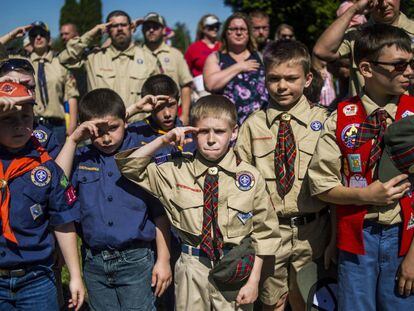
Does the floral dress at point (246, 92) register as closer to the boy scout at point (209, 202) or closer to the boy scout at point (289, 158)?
the boy scout at point (289, 158)

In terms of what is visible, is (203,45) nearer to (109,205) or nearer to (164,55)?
(164,55)

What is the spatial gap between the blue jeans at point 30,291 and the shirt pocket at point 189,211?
86cm

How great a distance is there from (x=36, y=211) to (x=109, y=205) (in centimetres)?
50

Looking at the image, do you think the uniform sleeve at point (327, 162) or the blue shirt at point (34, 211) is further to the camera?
the uniform sleeve at point (327, 162)

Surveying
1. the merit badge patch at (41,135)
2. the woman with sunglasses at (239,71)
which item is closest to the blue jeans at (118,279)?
the merit badge patch at (41,135)

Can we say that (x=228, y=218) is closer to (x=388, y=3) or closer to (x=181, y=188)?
(x=181, y=188)

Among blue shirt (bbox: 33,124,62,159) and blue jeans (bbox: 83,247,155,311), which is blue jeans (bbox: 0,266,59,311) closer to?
blue jeans (bbox: 83,247,155,311)

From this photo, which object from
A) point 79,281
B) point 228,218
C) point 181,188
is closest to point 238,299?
point 228,218

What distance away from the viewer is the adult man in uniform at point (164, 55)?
6867 millimetres

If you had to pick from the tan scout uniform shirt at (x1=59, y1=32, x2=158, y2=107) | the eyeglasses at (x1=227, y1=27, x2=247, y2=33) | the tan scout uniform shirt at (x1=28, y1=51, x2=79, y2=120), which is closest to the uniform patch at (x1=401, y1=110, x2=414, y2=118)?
the eyeglasses at (x1=227, y1=27, x2=247, y2=33)

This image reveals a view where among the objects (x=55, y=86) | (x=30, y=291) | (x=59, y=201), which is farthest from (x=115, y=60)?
(x=30, y=291)

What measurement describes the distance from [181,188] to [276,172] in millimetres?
705

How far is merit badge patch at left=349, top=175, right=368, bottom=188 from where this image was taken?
119 inches

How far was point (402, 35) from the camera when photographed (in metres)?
3.07
